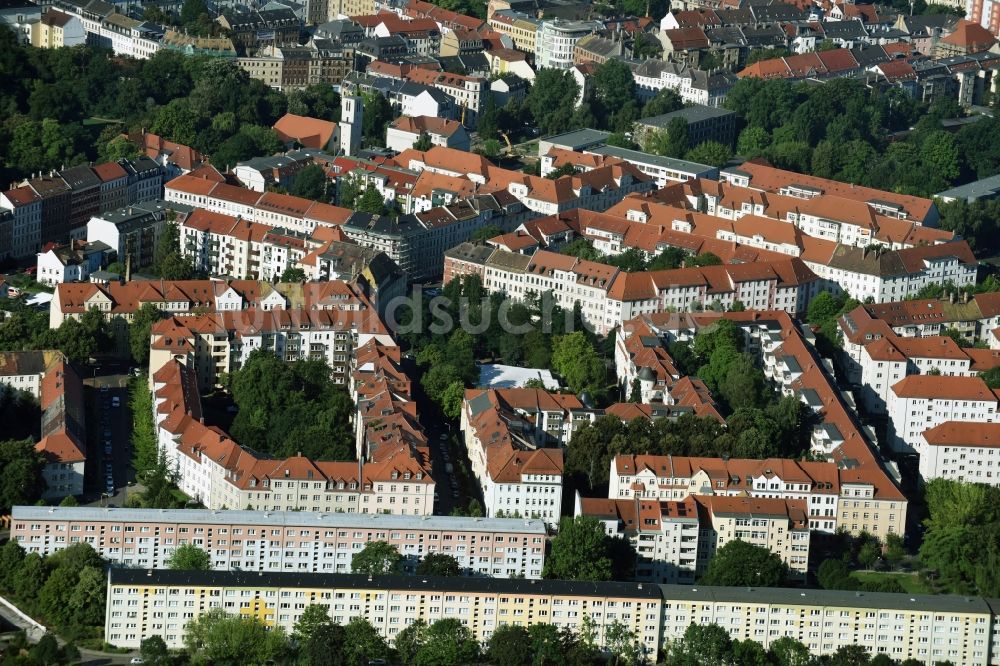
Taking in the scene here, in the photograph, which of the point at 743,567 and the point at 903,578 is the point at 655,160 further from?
the point at 743,567

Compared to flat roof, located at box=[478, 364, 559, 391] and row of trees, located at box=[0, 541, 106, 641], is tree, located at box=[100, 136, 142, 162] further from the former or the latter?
row of trees, located at box=[0, 541, 106, 641]

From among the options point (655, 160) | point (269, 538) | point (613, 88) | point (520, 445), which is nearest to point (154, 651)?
point (269, 538)

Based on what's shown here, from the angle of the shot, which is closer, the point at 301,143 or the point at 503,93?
the point at 301,143

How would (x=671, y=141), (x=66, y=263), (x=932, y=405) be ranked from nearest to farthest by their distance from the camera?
(x=932, y=405) → (x=66, y=263) → (x=671, y=141)

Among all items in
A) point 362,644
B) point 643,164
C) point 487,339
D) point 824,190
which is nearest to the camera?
point 362,644

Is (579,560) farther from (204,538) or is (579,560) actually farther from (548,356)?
(548,356)

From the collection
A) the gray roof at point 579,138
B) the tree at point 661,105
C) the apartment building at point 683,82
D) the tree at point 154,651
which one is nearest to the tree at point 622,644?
the tree at point 154,651

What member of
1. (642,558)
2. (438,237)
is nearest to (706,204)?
(438,237)
